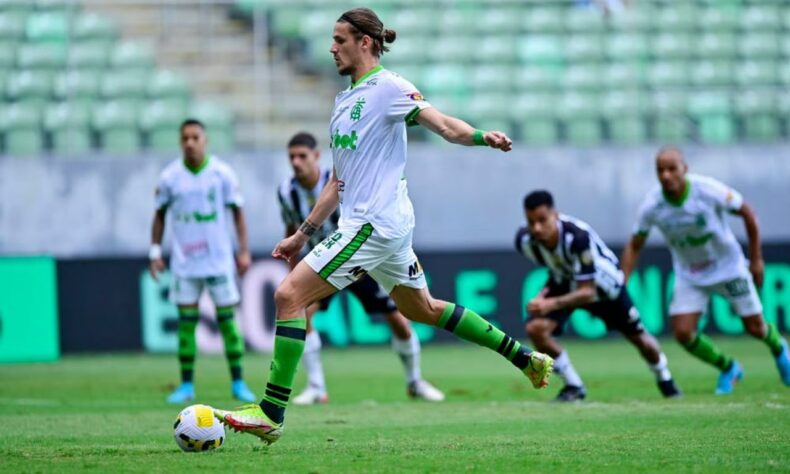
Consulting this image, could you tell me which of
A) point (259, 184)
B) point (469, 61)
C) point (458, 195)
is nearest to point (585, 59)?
point (469, 61)

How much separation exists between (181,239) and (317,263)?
200 inches

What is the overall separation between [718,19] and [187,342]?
42.0 ft

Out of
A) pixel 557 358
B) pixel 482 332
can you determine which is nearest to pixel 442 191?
pixel 557 358

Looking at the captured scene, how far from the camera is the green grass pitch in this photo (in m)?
6.68

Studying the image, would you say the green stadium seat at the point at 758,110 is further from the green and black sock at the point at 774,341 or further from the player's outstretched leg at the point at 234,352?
the player's outstretched leg at the point at 234,352

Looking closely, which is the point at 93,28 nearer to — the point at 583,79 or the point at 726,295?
the point at 583,79

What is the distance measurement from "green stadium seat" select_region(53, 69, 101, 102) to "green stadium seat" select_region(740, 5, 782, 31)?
34.3 feet

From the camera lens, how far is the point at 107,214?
1903 cm

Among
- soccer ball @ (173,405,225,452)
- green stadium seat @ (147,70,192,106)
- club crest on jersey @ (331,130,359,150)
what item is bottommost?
soccer ball @ (173,405,225,452)

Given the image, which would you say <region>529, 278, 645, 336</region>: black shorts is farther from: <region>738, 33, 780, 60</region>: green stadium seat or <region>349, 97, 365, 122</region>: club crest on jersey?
<region>738, 33, 780, 60</region>: green stadium seat

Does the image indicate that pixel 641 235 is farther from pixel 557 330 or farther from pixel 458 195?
pixel 458 195

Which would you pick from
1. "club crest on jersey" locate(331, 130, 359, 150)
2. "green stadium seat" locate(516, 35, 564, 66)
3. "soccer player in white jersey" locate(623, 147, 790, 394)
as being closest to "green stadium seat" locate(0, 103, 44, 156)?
"green stadium seat" locate(516, 35, 564, 66)

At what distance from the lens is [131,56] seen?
1973 centimetres

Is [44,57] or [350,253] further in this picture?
[44,57]
